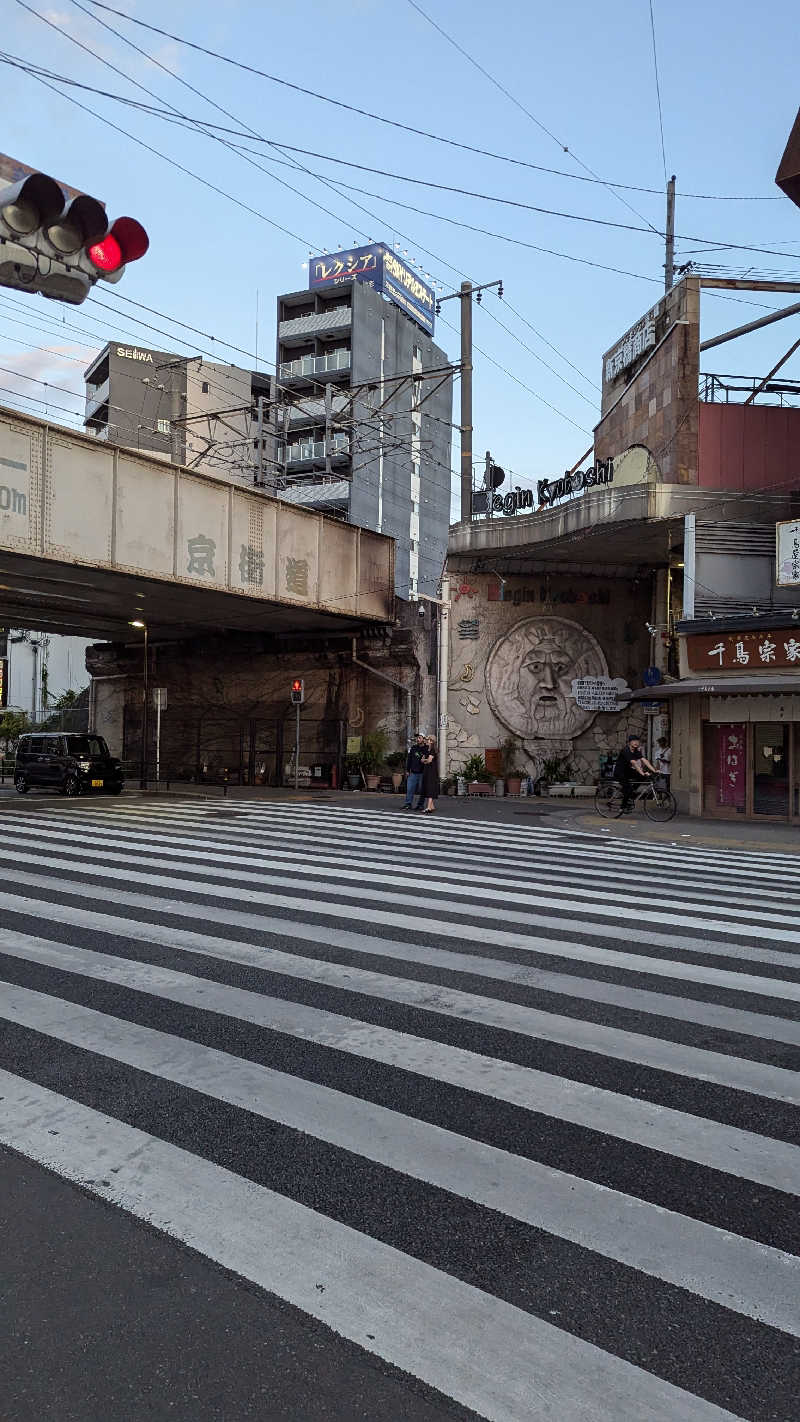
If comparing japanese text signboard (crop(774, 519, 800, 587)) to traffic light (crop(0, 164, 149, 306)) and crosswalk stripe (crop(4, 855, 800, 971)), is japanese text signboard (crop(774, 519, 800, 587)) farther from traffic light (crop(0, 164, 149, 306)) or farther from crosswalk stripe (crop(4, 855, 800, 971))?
traffic light (crop(0, 164, 149, 306))

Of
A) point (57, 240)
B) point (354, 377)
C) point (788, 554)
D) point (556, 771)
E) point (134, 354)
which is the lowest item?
point (556, 771)

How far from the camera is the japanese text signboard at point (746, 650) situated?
65.3 feet

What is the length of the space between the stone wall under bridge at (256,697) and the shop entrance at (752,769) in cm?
884

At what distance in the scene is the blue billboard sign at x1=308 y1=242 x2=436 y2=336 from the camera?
220ft

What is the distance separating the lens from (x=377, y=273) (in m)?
66.8

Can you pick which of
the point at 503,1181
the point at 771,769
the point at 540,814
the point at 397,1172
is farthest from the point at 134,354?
the point at 503,1181

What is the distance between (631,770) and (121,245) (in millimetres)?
15548

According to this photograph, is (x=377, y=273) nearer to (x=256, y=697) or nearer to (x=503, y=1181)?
(x=256, y=697)

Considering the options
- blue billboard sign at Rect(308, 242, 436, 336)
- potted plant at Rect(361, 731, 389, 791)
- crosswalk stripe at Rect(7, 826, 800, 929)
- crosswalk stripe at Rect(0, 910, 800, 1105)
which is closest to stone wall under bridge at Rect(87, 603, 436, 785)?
potted plant at Rect(361, 731, 389, 791)

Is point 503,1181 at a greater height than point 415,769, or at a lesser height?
lesser

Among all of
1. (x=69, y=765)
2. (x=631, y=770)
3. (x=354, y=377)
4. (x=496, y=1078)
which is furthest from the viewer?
(x=354, y=377)

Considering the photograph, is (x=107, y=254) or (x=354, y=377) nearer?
(x=107, y=254)

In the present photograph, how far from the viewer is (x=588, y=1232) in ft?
10.1

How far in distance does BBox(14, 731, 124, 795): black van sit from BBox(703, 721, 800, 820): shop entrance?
16371 millimetres
